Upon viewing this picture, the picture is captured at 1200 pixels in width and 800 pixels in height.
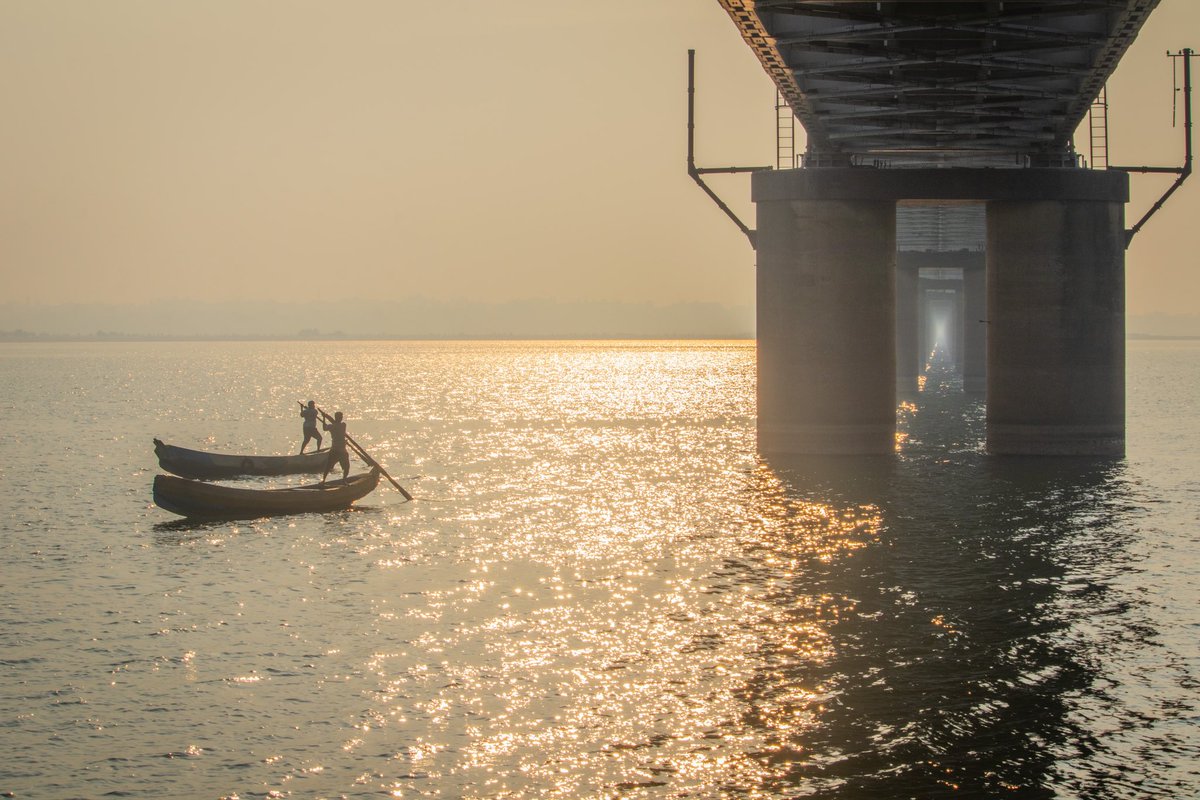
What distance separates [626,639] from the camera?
2066 centimetres

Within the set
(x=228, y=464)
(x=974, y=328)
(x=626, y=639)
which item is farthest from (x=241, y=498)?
(x=974, y=328)

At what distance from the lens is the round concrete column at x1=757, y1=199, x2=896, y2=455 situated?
43219 millimetres

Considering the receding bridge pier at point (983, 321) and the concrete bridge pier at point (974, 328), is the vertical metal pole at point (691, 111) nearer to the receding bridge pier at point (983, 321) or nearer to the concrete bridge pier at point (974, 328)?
the receding bridge pier at point (983, 321)

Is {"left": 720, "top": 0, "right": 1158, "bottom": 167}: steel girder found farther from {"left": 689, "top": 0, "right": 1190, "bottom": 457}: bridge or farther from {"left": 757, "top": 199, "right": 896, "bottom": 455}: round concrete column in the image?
{"left": 757, "top": 199, "right": 896, "bottom": 455}: round concrete column

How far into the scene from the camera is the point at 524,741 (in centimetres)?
1574

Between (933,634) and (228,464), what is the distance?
2809cm

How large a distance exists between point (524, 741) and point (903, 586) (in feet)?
36.1

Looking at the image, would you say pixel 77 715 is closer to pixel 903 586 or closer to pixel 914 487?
pixel 903 586

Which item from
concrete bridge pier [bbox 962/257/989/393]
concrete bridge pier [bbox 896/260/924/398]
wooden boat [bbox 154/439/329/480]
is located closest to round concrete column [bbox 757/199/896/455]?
wooden boat [bbox 154/439/329/480]

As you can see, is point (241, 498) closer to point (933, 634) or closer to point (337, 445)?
point (337, 445)

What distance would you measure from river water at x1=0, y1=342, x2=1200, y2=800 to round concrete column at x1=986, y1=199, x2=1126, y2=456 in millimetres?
1401

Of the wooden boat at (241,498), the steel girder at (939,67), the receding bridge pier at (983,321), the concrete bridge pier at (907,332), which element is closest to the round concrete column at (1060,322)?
the receding bridge pier at (983,321)

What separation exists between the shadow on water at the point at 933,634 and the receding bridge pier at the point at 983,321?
11.3 feet

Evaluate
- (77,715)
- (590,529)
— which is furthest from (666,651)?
(590,529)
